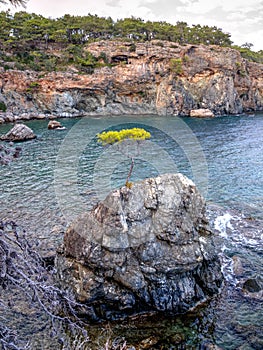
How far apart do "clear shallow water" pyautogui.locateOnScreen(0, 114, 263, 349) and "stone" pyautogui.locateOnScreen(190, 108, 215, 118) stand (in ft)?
73.4

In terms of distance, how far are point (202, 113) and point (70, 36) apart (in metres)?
56.0

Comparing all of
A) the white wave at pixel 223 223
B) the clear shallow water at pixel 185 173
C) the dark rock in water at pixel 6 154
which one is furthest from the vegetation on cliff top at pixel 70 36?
the dark rock in water at pixel 6 154

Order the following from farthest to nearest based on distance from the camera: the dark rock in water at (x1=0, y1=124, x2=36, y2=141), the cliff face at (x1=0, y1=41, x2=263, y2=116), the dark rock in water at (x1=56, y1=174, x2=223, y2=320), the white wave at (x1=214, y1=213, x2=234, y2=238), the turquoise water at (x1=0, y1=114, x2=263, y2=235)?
the cliff face at (x1=0, y1=41, x2=263, y2=116) → the dark rock in water at (x1=0, y1=124, x2=36, y2=141) → the turquoise water at (x1=0, y1=114, x2=263, y2=235) → the white wave at (x1=214, y1=213, x2=234, y2=238) → the dark rock in water at (x1=56, y1=174, x2=223, y2=320)

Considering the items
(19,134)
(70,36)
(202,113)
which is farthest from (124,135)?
(70,36)

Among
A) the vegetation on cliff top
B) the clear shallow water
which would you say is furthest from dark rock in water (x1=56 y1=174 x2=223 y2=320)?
the vegetation on cliff top

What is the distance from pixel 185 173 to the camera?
32.0 metres

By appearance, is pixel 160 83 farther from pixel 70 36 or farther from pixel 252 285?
pixel 252 285

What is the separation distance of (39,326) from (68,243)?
151 inches

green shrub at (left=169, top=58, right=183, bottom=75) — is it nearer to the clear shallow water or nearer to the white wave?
the clear shallow water

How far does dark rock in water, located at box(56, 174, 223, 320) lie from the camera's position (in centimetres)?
1342

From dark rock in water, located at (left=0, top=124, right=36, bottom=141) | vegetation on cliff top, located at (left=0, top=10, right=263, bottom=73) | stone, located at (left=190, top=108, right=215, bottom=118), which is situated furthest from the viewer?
vegetation on cliff top, located at (left=0, top=10, right=263, bottom=73)

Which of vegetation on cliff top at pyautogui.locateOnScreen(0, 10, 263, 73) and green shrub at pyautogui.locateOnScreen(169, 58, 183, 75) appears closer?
green shrub at pyautogui.locateOnScreen(169, 58, 183, 75)

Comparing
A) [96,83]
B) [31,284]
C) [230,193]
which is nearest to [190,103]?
[96,83]

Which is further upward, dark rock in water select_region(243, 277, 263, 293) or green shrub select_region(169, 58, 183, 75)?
green shrub select_region(169, 58, 183, 75)
